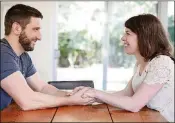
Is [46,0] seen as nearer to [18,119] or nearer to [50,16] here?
[50,16]

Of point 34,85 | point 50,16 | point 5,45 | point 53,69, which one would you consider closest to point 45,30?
point 50,16

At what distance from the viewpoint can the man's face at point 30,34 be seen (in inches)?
74.6

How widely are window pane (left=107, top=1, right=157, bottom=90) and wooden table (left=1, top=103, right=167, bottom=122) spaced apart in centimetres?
364

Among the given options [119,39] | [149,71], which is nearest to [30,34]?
[149,71]

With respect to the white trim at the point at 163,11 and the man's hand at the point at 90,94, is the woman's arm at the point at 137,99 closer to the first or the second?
the man's hand at the point at 90,94

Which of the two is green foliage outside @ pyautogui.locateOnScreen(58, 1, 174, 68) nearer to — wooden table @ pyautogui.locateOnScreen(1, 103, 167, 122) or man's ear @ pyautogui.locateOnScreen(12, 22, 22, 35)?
man's ear @ pyautogui.locateOnScreen(12, 22, 22, 35)

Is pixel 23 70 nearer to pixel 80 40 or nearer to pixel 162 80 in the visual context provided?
pixel 162 80

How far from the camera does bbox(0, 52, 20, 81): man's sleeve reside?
156cm

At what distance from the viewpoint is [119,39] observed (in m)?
5.27

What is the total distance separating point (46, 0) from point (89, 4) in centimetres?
82

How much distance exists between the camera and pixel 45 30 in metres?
4.85

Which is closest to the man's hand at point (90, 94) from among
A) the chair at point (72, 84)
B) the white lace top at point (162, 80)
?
the white lace top at point (162, 80)

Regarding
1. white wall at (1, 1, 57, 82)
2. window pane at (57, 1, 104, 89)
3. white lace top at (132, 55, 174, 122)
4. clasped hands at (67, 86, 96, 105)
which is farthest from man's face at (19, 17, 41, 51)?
window pane at (57, 1, 104, 89)

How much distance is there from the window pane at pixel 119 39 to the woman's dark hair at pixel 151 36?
339cm
